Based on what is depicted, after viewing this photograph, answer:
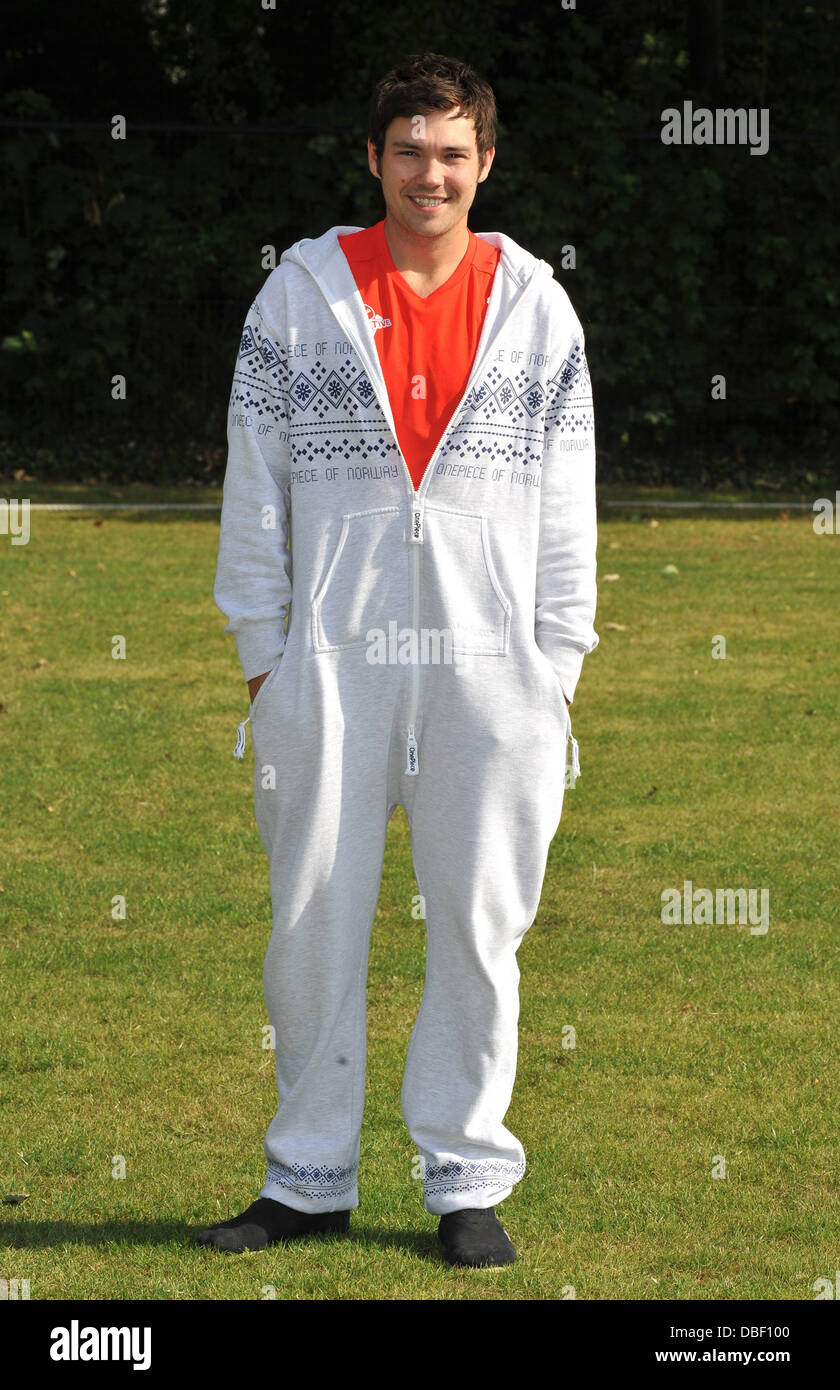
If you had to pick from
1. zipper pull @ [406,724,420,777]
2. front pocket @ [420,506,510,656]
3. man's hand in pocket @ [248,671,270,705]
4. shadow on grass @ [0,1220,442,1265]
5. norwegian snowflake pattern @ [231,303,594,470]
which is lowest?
shadow on grass @ [0,1220,442,1265]

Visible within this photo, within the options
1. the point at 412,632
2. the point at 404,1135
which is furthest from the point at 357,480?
the point at 404,1135

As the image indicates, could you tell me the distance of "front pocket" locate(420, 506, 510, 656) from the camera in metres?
3.44

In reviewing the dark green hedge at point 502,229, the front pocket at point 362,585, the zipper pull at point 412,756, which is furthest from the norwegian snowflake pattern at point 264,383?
the dark green hedge at point 502,229

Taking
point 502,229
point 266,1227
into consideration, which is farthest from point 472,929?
point 502,229

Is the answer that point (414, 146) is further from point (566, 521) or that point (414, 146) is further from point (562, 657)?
point (562, 657)

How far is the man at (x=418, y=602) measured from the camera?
11.3 feet

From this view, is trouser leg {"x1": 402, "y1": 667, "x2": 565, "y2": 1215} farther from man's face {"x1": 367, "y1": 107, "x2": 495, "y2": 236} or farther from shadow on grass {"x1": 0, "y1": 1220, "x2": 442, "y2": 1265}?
man's face {"x1": 367, "y1": 107, "x2": 495, "y2": 236}

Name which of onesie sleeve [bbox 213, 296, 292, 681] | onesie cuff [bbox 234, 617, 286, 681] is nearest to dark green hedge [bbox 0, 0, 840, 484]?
onesie sleeve [bbox 213, 296, 292, 681]

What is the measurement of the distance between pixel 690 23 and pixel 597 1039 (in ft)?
55.6

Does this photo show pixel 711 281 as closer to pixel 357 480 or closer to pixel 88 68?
pixel 88 68

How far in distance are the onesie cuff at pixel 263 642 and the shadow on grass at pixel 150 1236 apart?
4.09 feet

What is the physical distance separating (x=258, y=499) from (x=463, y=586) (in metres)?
0.46

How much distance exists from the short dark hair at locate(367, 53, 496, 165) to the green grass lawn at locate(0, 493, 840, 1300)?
235 centimetres

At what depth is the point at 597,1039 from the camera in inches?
196
